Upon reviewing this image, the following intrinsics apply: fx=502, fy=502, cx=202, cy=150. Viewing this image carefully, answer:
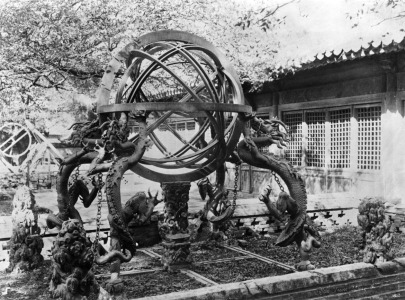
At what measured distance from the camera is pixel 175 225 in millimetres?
6645

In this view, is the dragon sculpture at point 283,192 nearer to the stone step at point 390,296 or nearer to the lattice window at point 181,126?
the stone step at point 390,296

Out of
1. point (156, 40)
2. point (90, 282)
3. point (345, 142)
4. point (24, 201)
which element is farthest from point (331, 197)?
point (90, 282)

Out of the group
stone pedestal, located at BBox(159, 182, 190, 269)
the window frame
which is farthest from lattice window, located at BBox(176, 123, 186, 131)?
stone pedestal, located at BBox(159, 182, 190, 269)

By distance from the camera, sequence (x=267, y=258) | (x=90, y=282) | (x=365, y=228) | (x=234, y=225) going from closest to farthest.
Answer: (x=90, y=282)
(x=365, y=228)
(x=267, y=258)
(x=234, y=225)

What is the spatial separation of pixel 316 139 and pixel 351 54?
143 inches

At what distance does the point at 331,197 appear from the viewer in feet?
34.6

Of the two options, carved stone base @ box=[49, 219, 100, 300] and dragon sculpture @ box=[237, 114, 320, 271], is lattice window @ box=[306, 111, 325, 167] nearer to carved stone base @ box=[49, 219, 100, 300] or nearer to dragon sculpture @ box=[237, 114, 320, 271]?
dragon sculpture @ box=[237, 114, 320, 271]

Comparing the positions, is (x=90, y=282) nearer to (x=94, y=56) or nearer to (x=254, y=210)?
(x=254, y=210)

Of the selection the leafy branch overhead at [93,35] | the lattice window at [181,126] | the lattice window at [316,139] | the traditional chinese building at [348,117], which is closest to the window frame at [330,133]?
the traditional chinese building at [348,117]

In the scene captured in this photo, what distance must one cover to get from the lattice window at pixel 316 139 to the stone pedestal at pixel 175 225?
700 cm

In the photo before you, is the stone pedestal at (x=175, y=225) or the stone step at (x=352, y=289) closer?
the stone step at (x=352, y=289)

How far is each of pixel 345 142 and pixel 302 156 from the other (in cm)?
173

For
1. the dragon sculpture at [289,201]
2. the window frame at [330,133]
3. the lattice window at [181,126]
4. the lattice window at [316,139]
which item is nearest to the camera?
the dragon sculpture at [289,201]

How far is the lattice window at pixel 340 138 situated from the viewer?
1203 centimetres
